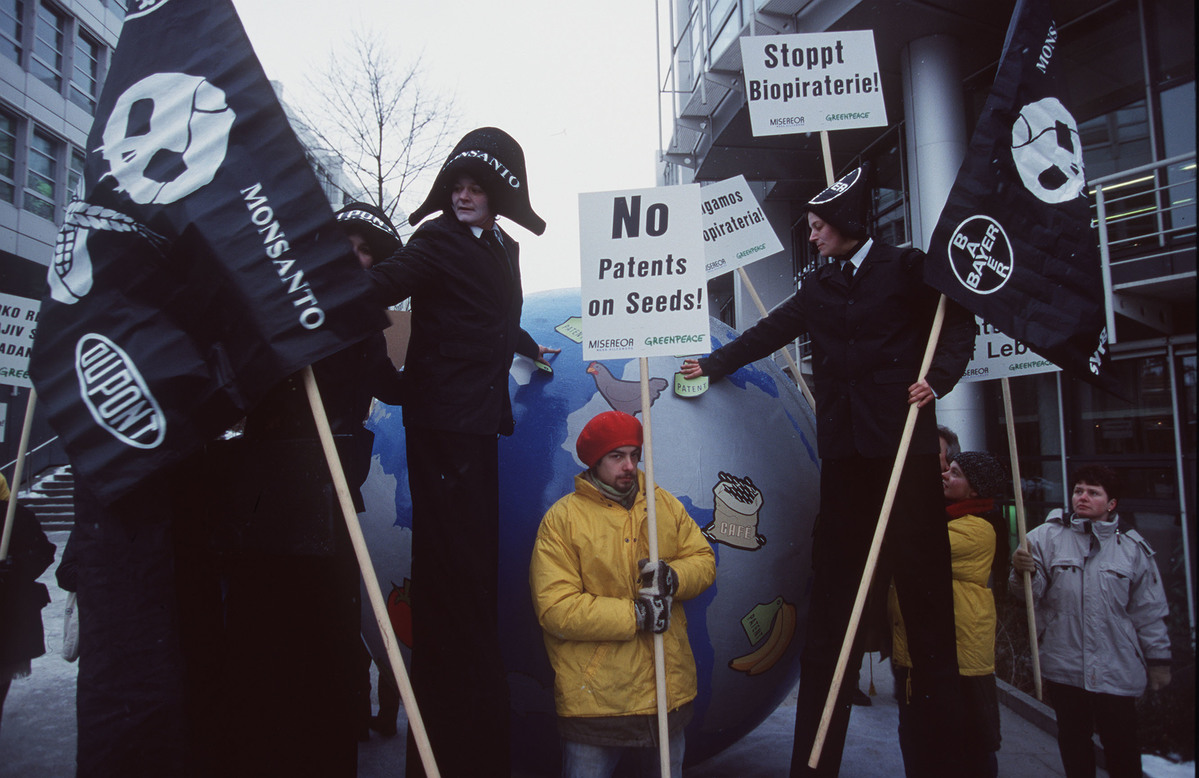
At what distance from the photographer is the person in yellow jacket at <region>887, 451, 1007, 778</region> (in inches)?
124

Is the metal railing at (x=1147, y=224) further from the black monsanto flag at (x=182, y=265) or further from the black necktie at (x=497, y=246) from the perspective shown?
the black monsanto flag at (x=182, y=265)

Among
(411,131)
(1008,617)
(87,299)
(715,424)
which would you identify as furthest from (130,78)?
(411,131)

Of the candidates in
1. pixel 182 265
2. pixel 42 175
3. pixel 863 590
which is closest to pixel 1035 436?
pixel 863 590

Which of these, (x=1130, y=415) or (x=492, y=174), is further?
(x=1130, y=415)

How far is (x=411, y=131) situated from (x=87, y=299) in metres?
13.3

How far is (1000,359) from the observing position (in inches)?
185

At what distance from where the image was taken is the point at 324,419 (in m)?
2.44

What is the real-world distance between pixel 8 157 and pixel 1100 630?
18.2 m

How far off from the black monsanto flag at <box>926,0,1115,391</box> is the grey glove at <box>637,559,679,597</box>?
1.53 m

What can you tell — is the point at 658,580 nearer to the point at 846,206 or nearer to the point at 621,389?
the point at 621,389

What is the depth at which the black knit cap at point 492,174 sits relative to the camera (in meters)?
2.95

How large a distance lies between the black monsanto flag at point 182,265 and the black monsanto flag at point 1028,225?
89.9 inches

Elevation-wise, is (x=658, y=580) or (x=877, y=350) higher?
(x=877, y=350)

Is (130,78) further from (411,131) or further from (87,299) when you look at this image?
(411,131)
